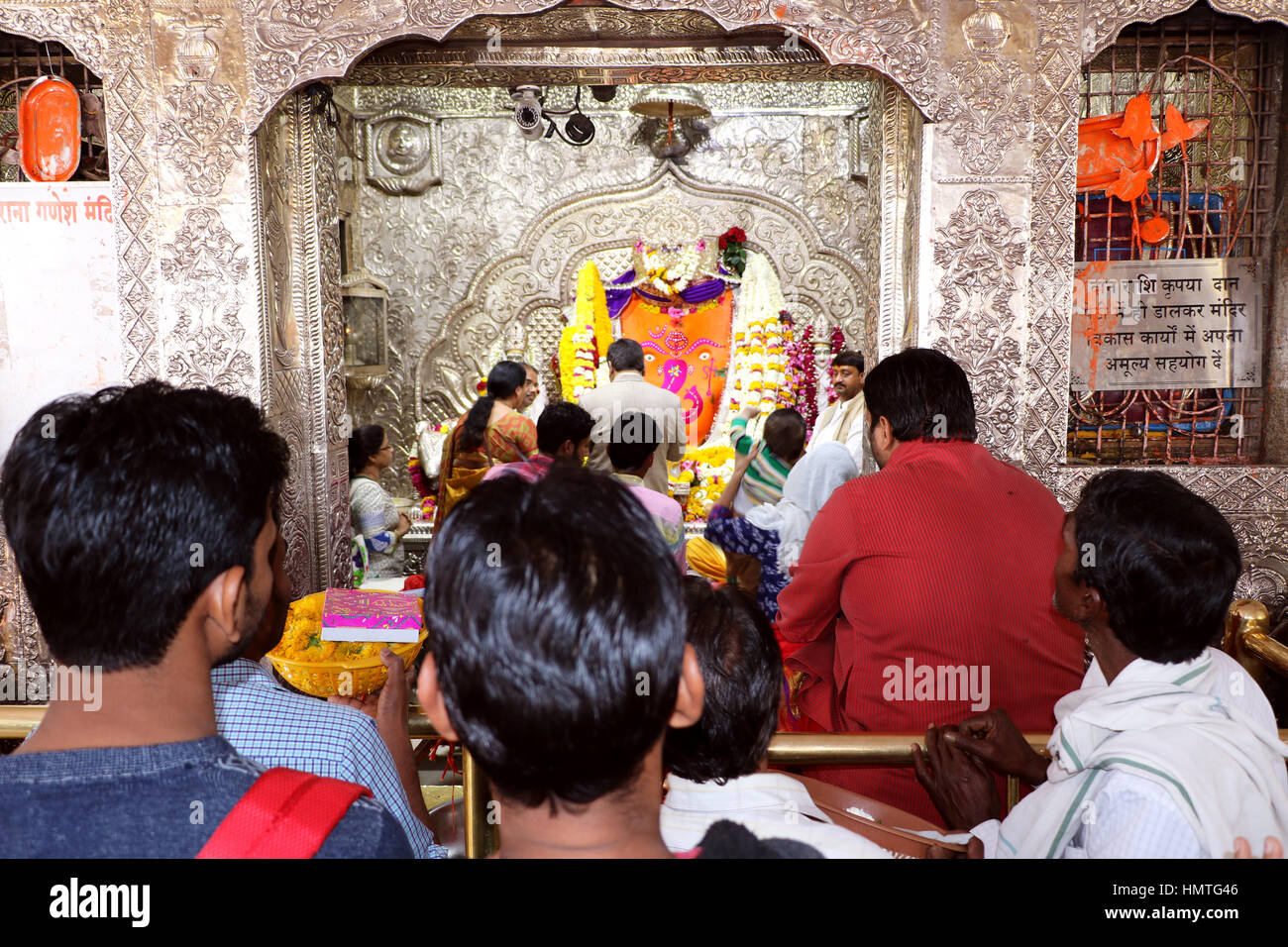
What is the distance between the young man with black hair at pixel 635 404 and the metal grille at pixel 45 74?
2.68 m

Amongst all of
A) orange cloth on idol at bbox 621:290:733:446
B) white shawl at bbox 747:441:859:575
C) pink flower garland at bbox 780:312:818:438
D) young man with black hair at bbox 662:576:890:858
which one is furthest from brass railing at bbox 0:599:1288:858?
orange cloth on idol at bbox 621:290:733:446

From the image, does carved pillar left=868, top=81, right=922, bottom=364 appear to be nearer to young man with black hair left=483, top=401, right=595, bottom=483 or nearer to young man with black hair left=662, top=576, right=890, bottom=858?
young man with black hair left=483, top=401, right=595, bottom=483

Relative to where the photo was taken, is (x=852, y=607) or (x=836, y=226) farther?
(x=836, y=226)

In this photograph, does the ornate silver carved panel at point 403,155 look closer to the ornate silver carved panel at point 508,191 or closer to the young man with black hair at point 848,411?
the ornate silver carved panel at point 508,191

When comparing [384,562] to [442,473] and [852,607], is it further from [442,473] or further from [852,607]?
[852,607]

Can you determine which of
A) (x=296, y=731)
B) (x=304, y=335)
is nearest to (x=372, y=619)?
(x=296, y=731)

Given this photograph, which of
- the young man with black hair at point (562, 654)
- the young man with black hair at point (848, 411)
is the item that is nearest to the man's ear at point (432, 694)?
the young man with black hair at point (562, 654)

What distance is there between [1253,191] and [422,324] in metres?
6.14

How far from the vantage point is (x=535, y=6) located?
4.28m

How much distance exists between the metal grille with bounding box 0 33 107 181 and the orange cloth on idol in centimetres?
457

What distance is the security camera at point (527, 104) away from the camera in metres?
7.55

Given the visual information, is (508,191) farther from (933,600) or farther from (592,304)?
(933,600)

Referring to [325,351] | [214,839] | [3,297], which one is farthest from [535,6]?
[214,839]

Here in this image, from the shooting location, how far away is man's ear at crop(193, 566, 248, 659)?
3.67ft
